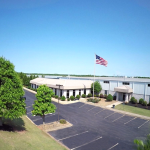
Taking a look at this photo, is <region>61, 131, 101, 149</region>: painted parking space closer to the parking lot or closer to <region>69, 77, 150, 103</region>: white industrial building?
the parking lot

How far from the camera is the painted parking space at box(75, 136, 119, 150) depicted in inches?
597

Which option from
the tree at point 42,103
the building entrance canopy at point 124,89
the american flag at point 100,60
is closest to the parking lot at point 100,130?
the tree at point 42,103

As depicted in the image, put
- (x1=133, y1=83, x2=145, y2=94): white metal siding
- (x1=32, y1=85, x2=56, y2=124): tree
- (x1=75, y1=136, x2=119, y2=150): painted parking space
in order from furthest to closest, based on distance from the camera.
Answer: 1. (x1=133, y1=83, x2=145, y2=94): white metal siding
2. (x1=32, y1=85, x2=56, y2=124): tree
3. (x1=75, y1=136, x2=119, y2=150): painted parking space

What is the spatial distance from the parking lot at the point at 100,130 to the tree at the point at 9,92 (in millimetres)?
6313

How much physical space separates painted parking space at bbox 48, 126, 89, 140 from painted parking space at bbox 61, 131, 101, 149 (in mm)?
971

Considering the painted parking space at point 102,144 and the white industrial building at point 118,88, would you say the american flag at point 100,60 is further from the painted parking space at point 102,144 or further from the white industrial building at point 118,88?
the painted parking space at point 102,144

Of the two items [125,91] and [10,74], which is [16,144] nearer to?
[10,74]

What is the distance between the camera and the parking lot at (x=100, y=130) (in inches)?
632

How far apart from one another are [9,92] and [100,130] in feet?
44.9

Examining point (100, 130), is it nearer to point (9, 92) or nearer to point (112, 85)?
point (9, 92)

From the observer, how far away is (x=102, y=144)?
16.1 meters

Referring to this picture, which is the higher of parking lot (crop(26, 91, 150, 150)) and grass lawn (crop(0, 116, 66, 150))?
grass lawn (crop(0, 116, 66, 150))

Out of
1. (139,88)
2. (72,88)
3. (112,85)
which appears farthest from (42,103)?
(112,85)

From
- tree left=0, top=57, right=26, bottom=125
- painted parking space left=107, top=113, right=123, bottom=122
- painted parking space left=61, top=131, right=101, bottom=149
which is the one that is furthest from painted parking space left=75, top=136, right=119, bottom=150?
tree left=0, top=57, right=26, bottom=125
